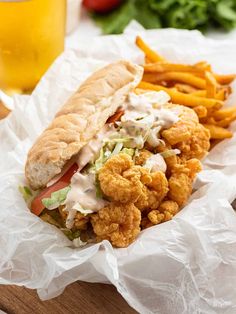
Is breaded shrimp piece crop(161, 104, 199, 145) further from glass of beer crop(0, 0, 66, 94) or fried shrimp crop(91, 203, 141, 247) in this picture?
glass of beer crop(0, 0, 66, 94)

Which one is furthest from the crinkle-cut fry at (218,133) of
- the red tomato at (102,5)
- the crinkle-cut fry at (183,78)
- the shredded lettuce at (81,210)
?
the red tomato at (102,5)

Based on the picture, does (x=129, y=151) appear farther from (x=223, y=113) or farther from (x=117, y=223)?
(x=223, y=113)

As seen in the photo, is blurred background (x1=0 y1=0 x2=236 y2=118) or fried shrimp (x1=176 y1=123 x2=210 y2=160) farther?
blurred background (x1=0 y1=0 x2=236 y2=118)

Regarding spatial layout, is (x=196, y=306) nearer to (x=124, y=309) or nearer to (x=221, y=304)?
(x=221, y=304)

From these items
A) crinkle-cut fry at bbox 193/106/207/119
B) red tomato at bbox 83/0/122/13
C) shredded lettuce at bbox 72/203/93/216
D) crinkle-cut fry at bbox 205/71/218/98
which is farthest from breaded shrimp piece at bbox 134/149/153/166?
red tomato at bbox 83/0/122/13

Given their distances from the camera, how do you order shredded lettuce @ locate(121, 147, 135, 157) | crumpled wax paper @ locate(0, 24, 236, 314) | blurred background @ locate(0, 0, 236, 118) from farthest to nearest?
blurred background @ locate(0, 0, 236, 118)
shredded lettuce @ locate(121, 147, 135, 157)
crumpled wax paper @ locate(0, 24, 236, 314)
